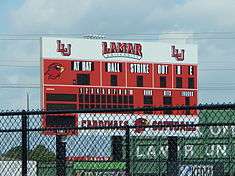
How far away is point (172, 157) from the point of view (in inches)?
443

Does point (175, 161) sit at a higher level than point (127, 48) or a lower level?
lower

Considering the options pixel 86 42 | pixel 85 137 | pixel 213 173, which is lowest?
pixel 213 173

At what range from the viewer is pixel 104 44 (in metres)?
29.5

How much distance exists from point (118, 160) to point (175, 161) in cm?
85

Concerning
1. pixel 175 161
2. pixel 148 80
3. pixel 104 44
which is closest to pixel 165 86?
pixel 148 80

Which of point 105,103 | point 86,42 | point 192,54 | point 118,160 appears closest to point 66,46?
point 86,42

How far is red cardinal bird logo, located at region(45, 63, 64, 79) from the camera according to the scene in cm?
2769

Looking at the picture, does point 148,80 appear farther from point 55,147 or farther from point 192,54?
point 55,147

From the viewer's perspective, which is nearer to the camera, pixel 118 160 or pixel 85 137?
pixel 85 137

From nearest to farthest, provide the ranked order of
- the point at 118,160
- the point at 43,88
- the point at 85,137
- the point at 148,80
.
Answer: the point at 85,137 → the point at 118,160 → the point at 43,88 → the point at 148,80

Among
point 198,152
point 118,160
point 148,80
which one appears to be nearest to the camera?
point 118,160

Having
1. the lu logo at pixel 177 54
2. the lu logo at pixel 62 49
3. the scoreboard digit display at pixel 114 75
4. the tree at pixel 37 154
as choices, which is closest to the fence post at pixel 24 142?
the tree at pixel 37 154

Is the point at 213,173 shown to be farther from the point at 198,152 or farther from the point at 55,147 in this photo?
the point at 55,147

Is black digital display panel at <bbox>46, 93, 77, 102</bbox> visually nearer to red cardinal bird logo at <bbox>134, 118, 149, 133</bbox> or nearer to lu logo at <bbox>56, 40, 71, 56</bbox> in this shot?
lu logo at <bbox>56, 40, 71, 56</bbox>
